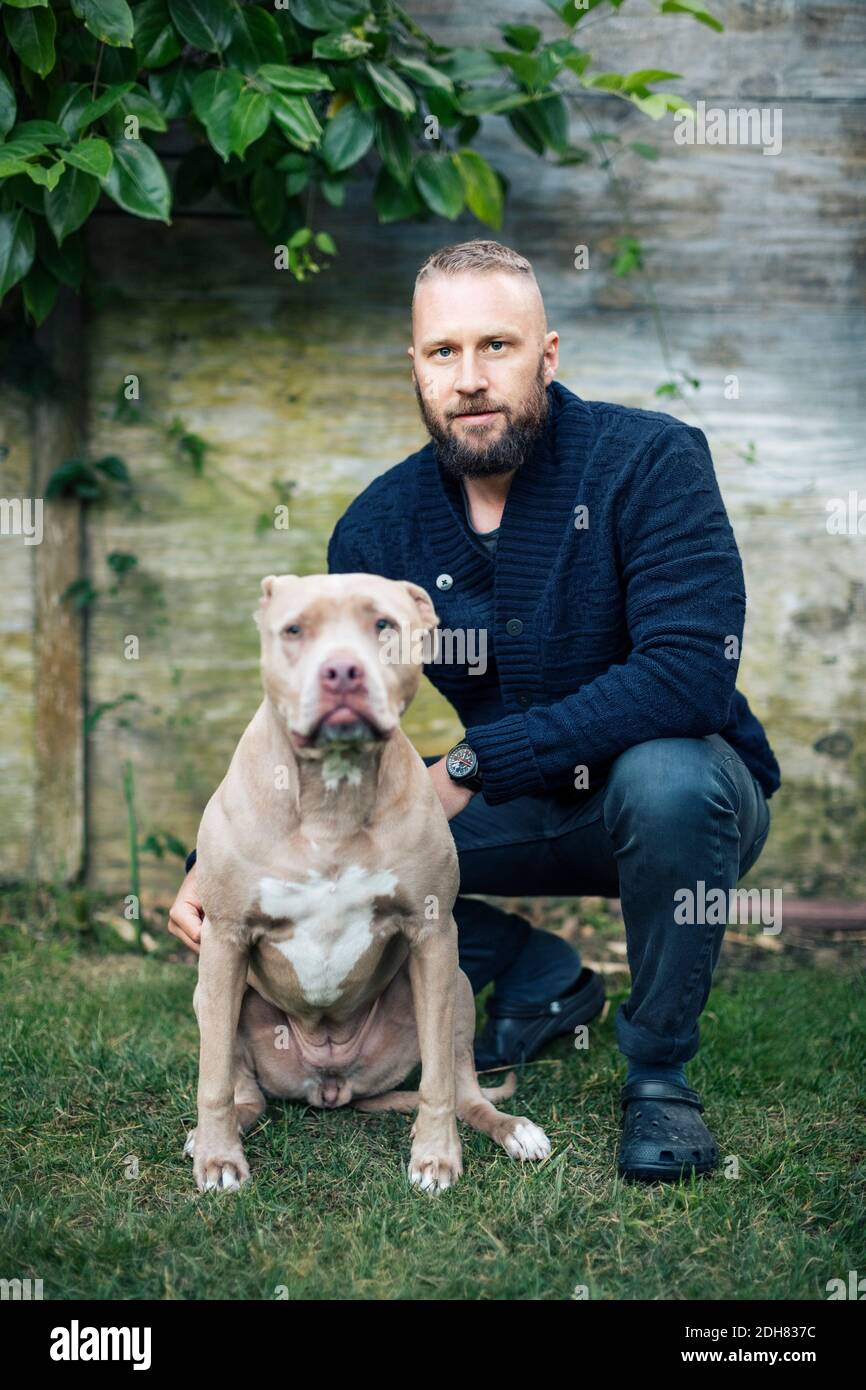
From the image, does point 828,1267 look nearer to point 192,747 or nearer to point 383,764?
point 383,764

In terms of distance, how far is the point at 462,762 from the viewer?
2.79 meters

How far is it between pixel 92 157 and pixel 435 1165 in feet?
7.29

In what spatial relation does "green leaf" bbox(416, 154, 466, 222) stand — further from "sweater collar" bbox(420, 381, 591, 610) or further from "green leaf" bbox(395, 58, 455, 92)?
"sweater collar" bbox(420, 381, 591, 610)

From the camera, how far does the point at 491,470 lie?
2.91 metres

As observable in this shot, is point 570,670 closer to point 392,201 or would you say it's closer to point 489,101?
point 392,201

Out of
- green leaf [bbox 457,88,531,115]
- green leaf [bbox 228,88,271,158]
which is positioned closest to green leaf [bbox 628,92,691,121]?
green leaf [bbox 457,88,531,115]

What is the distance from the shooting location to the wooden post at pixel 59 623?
3.95 meters

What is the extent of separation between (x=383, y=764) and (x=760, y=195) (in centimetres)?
248

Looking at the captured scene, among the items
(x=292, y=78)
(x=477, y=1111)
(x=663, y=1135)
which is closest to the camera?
(x=663, y=1135)

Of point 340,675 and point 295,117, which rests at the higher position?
point 295,117

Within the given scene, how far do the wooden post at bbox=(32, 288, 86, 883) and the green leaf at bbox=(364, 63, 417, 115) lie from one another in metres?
1.15

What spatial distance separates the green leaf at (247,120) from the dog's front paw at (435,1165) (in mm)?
2188

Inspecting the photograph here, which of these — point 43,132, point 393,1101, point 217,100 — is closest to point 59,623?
point 43,132
